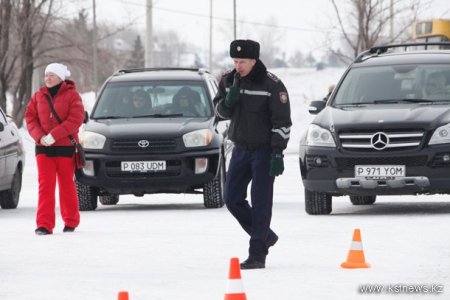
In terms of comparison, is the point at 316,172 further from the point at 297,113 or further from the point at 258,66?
the point at 297,113

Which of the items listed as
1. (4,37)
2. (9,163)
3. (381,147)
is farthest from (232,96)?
(4,37)

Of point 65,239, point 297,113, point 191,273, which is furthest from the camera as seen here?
point 297,113

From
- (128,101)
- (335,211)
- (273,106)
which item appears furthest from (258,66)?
(128,101)

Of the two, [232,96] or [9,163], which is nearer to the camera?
[232,96]

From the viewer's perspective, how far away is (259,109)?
10023 millimetres

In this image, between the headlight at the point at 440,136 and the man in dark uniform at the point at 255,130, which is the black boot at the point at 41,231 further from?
the headlight at the point at 440,136

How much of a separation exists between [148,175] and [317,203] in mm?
2194

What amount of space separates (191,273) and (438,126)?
5233 mm

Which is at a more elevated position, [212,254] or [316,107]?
[316,107]

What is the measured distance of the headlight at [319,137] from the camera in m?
14.4

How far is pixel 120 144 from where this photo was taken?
15914 mm

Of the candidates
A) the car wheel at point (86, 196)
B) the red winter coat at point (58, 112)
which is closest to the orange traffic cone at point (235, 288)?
the red winter coat at point (58, 112)

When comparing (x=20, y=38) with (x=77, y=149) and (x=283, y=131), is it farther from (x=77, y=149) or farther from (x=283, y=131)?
(x=283, y=131)

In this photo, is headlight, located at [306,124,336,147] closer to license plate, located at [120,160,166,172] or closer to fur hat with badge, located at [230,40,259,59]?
license plate, located at [120,160,166,172]
